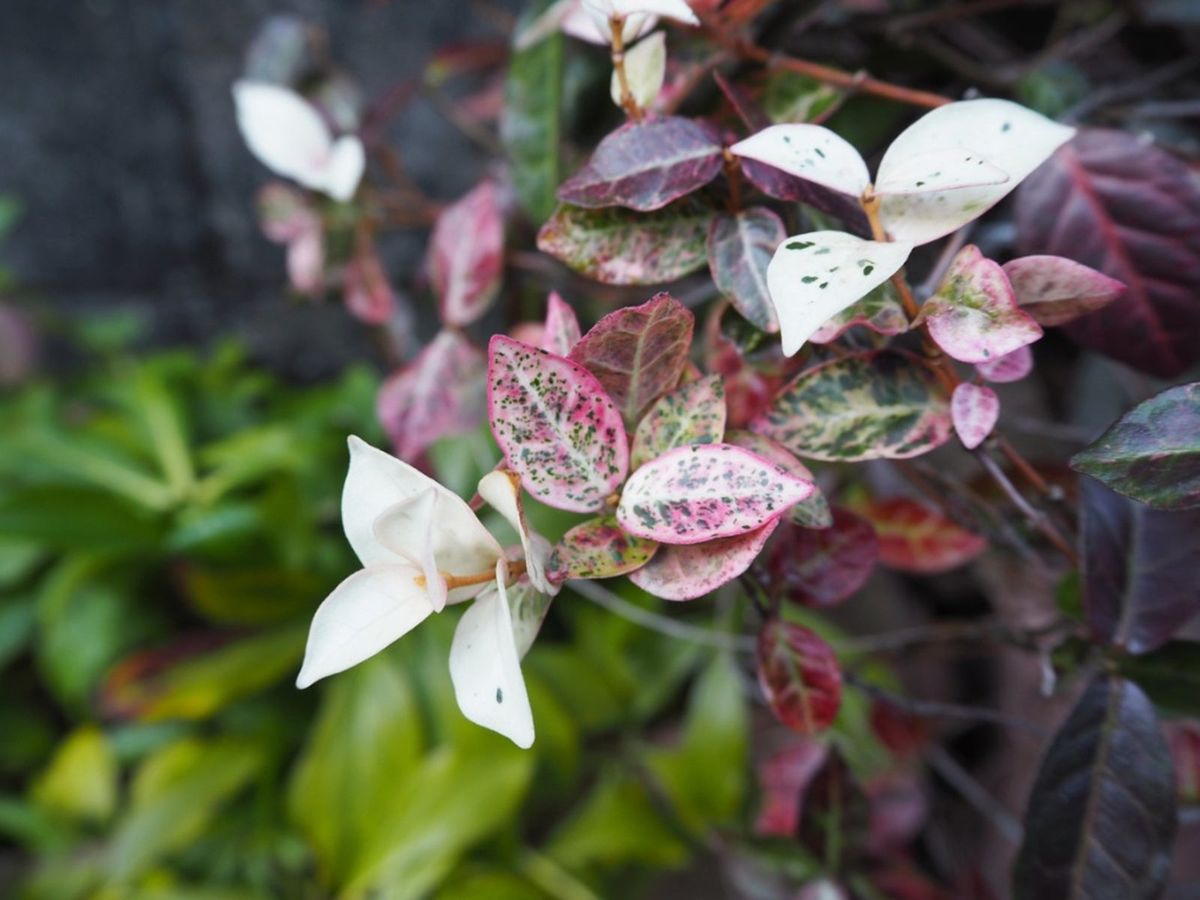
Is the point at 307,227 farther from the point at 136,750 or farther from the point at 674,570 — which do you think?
the point at 136,750

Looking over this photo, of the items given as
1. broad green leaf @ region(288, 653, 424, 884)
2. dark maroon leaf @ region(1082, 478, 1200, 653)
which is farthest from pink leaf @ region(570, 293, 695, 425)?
broad green leaf @ region(288, 653, 424, 884)

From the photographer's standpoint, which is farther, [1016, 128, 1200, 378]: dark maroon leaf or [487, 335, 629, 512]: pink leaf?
[1016, 128, 1200, 378]: dark maroon leaf

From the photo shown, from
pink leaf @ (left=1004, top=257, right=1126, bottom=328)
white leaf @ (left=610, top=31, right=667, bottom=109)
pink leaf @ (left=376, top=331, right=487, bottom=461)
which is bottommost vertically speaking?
pink leaf @ (left=376, top=331, right=487, bottom=461)

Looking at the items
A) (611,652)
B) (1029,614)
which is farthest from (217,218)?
(1029,614)

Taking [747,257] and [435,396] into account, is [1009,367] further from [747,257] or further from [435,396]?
[435,396]

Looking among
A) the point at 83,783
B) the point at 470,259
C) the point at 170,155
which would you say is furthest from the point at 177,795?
the point at 170,155

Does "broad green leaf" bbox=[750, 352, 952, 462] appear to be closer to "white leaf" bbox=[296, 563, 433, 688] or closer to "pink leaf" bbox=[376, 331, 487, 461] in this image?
"white leaf" bbox=[296, 563, 433, 688]

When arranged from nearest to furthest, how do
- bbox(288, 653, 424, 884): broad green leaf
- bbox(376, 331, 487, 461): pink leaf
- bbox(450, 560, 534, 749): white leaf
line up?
1. bbox(450, 560, 534, 749): white leaf
2. bbox(376, 331, 487, 461): pink leaf
3. bbox(288, 653, 424, 884): broad green leaf

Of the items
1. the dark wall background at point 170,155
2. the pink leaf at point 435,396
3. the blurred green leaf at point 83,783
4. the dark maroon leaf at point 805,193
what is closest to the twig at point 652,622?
the pink leaf at point 435,396

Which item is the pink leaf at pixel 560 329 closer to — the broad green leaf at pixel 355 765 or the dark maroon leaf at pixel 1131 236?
the dark maroon leaf at pixel 1131 236
